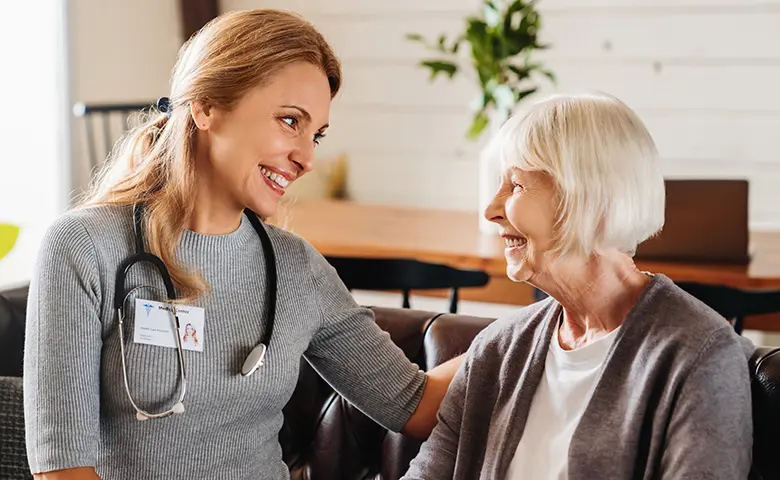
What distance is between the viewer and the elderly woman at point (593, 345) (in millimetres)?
1236

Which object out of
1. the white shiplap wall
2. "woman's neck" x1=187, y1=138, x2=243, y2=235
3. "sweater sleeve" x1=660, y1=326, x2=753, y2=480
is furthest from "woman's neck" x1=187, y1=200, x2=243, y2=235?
the white shiplap wall

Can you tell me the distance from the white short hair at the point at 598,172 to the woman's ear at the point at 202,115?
55 centimetres

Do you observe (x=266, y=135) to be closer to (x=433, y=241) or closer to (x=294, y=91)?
(x=294, y=91)

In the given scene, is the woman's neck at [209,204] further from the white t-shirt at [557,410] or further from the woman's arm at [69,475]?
the white t-shirt at [557,410]

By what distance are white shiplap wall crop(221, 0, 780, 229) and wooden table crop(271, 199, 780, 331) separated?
0.73m

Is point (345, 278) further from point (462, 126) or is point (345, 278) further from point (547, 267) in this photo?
point (462, 126)

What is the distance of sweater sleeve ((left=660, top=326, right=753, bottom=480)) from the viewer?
3.90ft

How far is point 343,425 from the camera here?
1.85 meters

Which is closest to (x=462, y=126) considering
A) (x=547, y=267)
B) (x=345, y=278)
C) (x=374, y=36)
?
(x=374, y=36)

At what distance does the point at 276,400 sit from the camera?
1646mm

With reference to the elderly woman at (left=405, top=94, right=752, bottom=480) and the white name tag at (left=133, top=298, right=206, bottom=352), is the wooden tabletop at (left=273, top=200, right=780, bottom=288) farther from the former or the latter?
the elderly woman at (left=405, top=94, right=752, bottom=480)

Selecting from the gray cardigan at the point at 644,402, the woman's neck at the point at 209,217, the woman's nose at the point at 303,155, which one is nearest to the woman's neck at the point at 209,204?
the woman's neck at the point at 209,217

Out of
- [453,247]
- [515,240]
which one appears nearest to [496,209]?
[515,240]

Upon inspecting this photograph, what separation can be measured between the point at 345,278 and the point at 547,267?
114 cm
